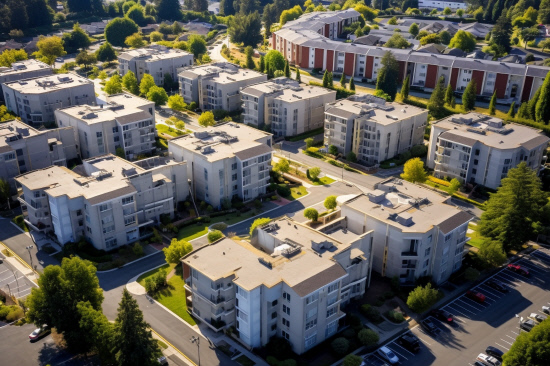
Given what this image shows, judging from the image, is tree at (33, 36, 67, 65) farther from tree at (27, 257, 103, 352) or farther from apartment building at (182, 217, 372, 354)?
apartment building at (182, 217, 372, 354)

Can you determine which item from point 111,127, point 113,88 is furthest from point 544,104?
point 113,88

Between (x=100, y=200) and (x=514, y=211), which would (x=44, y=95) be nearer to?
(x=100, y=200)

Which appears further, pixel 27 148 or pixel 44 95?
pixel 44 95

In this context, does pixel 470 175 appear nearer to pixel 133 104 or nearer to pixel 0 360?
pixel 133 104

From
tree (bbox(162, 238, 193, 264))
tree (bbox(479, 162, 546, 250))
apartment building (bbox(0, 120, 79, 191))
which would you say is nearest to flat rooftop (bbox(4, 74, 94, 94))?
apartment building (bbox(0, 120, 79, 191))

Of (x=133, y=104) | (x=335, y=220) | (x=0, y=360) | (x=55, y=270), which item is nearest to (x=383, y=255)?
(x=335, y=220)
